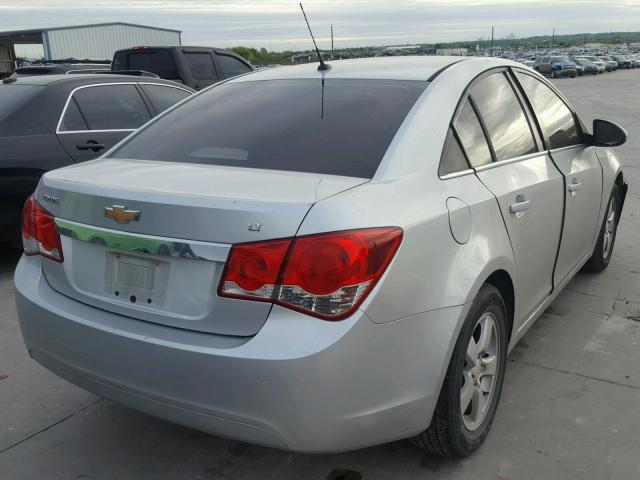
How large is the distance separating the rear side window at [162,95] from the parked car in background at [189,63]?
5114 millimetres

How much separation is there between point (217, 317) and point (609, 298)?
3434mm

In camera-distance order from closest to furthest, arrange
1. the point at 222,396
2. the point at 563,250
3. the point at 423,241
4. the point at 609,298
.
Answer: the point at 222,396, the point at 423,241, the point at 563,250, the point at 609,298

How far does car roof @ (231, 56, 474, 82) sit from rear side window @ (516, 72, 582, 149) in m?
0.62

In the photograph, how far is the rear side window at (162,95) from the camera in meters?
6.59

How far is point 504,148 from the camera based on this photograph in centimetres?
323

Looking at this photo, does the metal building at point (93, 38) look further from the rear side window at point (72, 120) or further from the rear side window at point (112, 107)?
the rear side window at point (72, 120)

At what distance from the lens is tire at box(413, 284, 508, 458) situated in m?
2.54

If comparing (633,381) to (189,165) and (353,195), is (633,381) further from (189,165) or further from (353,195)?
(189,165)

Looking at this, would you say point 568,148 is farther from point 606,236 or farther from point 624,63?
point 624,63

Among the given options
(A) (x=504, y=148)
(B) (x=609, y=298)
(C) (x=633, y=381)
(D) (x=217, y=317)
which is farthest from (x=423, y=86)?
(B) (x=609, y=298)

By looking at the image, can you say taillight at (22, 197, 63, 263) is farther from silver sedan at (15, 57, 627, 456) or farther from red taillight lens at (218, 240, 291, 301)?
red taillight lens at (218, 240, 291, 301)

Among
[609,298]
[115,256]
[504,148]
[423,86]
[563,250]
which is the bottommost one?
[609,298]

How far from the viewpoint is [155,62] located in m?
12.3

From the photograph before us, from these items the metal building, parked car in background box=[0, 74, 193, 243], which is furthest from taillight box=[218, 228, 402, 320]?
the metal building
